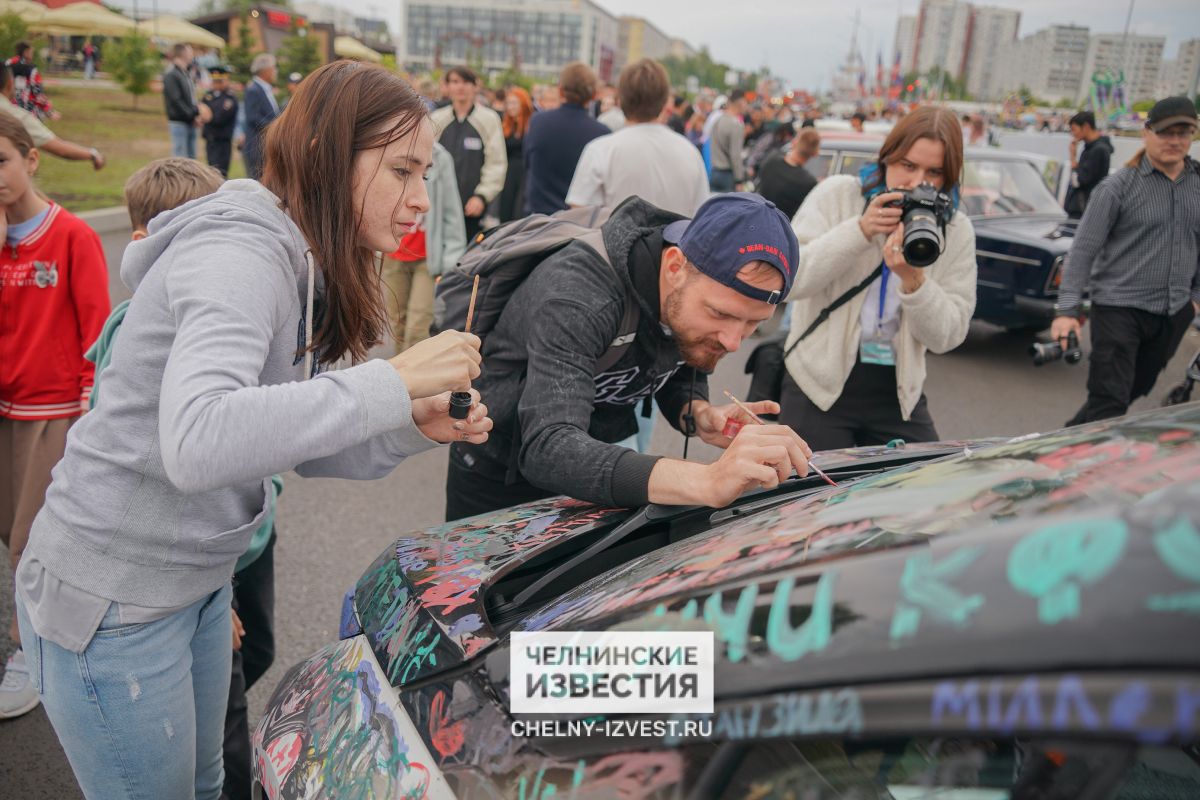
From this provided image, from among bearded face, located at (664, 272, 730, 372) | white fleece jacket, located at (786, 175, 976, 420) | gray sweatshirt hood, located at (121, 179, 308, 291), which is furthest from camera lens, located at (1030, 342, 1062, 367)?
gray sweatshirt hood, located at (121, 179, 308, 291)

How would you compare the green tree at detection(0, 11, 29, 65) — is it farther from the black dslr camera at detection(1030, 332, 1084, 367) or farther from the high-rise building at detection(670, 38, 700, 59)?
the high-rise building at detection(670, 38, 700, 59)

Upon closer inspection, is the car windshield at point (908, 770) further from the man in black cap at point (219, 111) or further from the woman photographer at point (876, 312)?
the man in black cap at point (219, 111)

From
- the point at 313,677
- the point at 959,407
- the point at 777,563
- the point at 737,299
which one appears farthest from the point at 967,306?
the point at 959,407

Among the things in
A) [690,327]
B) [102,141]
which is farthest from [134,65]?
[690,327]

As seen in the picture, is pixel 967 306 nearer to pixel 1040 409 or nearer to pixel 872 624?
pixel 872 624

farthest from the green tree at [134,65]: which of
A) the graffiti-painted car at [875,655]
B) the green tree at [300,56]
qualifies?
the graffiti-painted car at [875,655]

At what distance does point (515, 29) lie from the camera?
149000 millimetres

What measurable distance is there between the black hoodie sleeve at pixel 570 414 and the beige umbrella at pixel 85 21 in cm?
3326

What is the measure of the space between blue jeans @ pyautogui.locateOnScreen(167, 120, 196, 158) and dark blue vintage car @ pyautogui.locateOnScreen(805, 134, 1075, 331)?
9.07 meters

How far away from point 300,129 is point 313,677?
3.17 ft

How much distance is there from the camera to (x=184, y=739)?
1618 millimetres

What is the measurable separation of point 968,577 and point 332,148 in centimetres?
116

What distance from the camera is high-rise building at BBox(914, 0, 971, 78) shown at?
108438mm

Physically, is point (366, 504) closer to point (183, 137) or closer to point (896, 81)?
point (183, 137)
